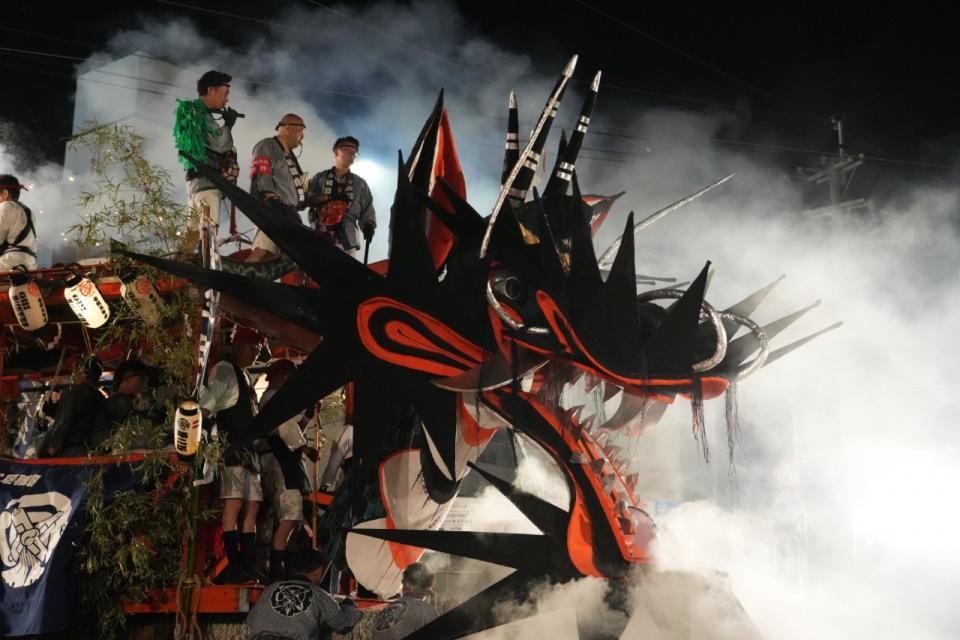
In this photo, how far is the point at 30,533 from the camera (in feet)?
18.8

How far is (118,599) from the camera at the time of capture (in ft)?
18.9

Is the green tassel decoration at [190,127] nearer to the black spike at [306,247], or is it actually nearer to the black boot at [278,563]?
the black spike at [306,247]

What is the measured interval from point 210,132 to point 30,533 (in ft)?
9.92

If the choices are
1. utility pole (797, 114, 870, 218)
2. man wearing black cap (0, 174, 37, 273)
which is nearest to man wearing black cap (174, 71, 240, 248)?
man wearing black cap (0, 174, 37, 273)

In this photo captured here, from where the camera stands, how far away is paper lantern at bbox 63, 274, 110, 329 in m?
6.16

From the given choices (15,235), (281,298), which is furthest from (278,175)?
(15,235)

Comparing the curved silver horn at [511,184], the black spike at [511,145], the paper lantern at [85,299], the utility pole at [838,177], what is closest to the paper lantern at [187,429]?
the paper lantern at [85,299]

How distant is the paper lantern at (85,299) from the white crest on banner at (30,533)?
115 cm

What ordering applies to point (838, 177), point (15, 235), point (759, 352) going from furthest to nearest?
point (838, 177), point (15, 235), point (759, 352)

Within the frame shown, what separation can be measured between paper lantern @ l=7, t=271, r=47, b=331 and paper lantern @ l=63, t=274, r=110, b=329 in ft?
1.02

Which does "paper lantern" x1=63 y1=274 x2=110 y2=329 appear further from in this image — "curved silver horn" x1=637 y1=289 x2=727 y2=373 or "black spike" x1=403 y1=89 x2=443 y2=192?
"curved silver horn" x1=637 y1=289 x2=727 y2=373

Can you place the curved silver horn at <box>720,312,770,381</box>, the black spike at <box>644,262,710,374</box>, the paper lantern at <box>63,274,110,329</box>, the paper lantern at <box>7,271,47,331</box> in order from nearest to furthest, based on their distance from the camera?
the black spike at <box>644,262,710,374</box> < the curved silver horn at <box>720,312,770,381</box> < the paper lantern at <box>63,274,110,329</box> < the paper lantern at <box>7,271,47,331</box>

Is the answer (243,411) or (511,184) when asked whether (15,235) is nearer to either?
(243,411)

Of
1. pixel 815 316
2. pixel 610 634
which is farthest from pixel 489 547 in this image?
pixel 815 316
